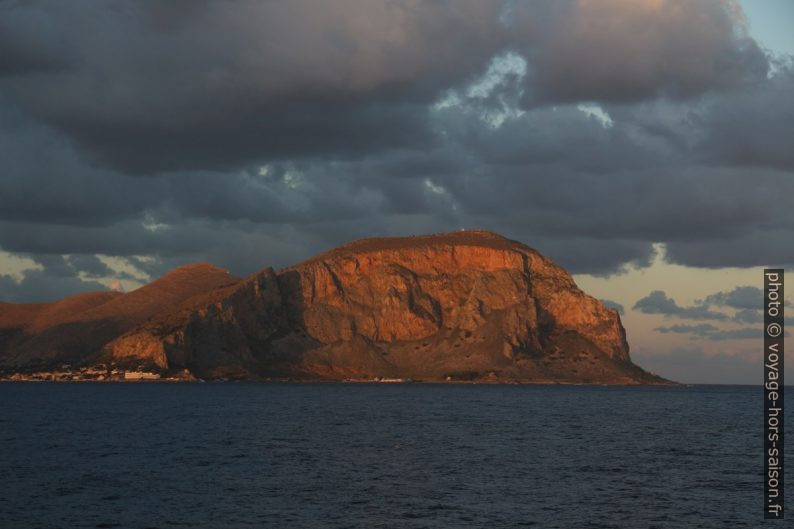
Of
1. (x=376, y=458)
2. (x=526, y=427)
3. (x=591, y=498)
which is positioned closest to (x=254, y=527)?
(x=591, y=498)

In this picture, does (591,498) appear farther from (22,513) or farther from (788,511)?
(22,513)

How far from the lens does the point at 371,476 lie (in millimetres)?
96000

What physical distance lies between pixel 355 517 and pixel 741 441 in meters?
93.7

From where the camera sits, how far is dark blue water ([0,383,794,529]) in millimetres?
74438

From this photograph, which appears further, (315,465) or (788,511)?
(315,465)

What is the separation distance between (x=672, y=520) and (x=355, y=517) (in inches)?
986

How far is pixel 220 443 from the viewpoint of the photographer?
5012 inches

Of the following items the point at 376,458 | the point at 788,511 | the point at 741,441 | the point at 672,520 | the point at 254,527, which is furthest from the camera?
the point at 741,441

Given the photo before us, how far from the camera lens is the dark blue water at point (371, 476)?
7444 cm

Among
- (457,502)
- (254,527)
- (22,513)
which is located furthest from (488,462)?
(22,513)

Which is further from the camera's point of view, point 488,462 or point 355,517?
point 488,462

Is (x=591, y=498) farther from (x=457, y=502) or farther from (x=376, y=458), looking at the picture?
(x=376, y=458)

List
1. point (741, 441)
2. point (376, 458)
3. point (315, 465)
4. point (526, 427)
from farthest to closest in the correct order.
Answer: point (526, 427)
point (741, 441)
point (376, 458)
point (315, 465)

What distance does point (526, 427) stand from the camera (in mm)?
163125
